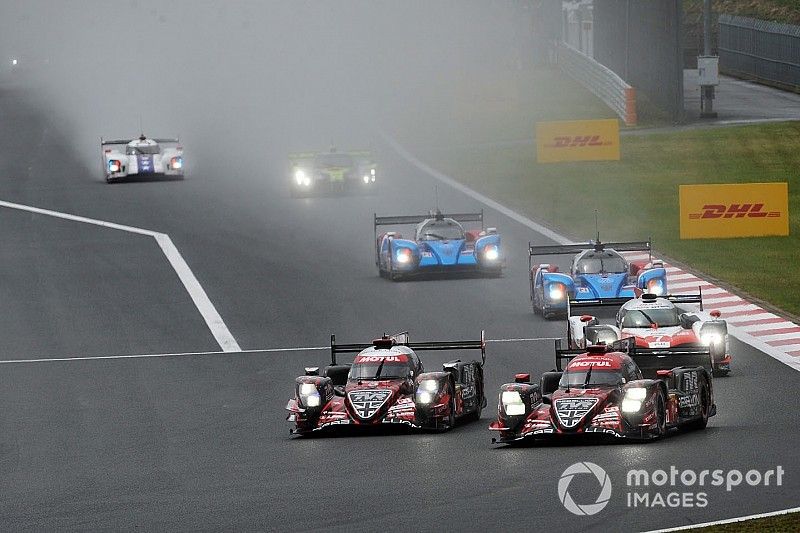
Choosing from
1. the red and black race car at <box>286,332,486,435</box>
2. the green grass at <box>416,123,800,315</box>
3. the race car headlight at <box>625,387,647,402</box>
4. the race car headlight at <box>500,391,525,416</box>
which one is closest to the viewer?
the race car headlight at <box>625,387,647,402</box>

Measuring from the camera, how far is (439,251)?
49875 mm

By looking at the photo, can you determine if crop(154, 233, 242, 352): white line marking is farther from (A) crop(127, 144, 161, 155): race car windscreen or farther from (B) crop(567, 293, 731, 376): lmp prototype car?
(A) crop(127, 144, 161, 155): race car windscreen

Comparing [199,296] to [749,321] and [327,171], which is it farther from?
[327,171]

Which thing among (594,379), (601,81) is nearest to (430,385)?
(594,379)

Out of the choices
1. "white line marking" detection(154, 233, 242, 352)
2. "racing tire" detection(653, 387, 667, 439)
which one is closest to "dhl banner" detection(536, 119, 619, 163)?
"white line marking" detection(154, 233, 242, 352)

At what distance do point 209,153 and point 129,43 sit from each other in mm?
72509

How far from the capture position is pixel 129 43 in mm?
162000

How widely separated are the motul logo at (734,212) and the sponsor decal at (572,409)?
1171 inches

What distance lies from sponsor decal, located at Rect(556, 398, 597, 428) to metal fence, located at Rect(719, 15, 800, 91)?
8120cm

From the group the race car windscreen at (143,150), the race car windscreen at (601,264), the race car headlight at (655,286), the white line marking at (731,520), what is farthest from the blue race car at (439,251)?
the race car windscreen at (143,150)

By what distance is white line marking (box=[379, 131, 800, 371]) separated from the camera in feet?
122

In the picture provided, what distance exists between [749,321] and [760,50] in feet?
255

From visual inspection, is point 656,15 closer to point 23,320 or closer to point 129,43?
point 23,320

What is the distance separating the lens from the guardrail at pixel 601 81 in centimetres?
9175
